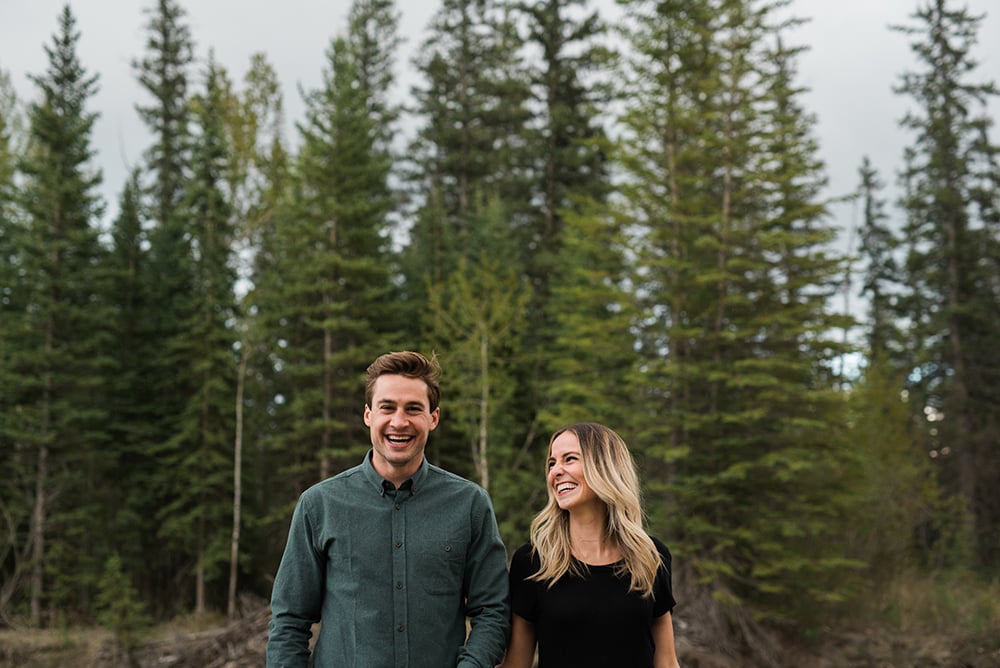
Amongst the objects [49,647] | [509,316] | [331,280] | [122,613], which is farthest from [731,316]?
[49,647]

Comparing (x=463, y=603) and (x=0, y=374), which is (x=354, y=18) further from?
(x=463, y=603)

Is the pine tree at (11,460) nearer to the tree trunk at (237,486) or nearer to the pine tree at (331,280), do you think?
the tree trunk at (237,486)

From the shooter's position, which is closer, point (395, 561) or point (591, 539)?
point (395, 561)

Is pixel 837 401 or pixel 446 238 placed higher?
pixel 446 238

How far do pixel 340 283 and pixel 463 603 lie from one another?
1989 centimetres

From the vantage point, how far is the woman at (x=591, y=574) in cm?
340

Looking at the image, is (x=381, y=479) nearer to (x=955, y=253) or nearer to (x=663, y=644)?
(x=663, y=644)

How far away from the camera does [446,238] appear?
90.3 feet

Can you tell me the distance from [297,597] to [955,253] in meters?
31.3

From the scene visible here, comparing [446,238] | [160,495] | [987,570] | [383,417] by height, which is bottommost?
[987,570]

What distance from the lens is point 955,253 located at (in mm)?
30172

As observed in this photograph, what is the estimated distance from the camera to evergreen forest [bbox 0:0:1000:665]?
Answer: 17.9 meters

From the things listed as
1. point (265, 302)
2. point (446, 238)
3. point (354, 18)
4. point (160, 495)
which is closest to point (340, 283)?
point (265, 302)

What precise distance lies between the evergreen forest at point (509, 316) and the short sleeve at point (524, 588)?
1354 centimetres
